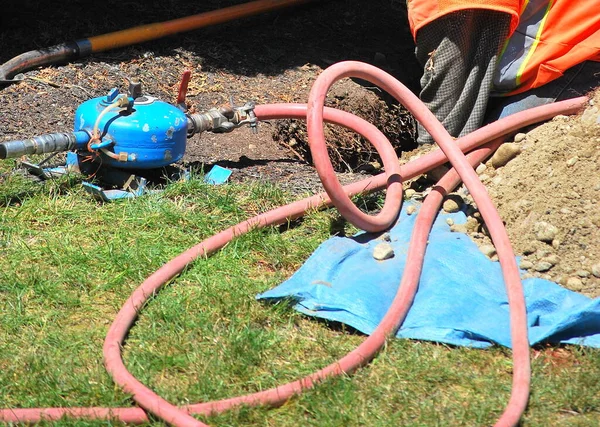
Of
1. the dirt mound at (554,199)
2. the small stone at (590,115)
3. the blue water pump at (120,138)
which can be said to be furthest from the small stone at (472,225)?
the blue water pump at (120,138)

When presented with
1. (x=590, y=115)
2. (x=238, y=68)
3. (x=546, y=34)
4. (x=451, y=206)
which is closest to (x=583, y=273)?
(x=451, y=206)

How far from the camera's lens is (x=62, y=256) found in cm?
365

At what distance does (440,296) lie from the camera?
11.0 feet

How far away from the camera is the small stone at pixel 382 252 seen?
3.62m

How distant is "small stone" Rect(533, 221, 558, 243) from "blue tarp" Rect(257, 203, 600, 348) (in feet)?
0.77

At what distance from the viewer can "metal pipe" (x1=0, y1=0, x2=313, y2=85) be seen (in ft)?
17.1

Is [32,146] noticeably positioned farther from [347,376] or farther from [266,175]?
A: [347,376]

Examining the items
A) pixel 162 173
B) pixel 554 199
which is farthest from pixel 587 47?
pixel 162 173

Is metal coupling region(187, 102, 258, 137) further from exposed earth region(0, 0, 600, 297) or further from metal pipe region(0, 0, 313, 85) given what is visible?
metal pipe region(0, 0, 313, 85)

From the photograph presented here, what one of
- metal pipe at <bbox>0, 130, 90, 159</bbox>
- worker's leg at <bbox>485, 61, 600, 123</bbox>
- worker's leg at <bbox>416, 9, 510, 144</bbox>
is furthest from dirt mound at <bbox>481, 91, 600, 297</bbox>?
metal pipe at <bbox>0, 130, 90, 159</bbox>

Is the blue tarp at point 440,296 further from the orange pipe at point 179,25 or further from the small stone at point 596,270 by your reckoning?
the orange pipe at point 179,25

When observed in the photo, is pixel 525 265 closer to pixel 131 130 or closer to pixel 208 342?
pixel 208 342

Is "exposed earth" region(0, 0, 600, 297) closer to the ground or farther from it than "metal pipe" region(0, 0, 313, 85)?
closer to the ground

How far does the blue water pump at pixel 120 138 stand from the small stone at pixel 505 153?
1.63 m
